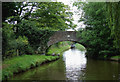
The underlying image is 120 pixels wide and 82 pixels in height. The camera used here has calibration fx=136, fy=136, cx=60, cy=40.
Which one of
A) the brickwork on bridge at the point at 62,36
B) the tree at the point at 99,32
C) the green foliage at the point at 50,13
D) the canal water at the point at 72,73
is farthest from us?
the brickwork on bridge at the point at 62,36

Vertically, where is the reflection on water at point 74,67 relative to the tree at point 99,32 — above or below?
below

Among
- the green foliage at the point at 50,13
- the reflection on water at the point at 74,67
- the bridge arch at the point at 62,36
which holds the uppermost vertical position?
the green foliage at the point at 50,13

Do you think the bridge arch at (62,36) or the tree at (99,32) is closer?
the tree at (99,32)

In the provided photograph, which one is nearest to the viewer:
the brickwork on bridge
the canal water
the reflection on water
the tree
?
the canal water

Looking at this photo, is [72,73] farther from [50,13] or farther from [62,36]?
[62,36]

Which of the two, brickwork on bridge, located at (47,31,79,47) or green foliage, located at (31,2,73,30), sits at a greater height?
green foliage, located at (31,2,73,30)

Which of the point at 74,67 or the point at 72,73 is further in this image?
the point at 74,67

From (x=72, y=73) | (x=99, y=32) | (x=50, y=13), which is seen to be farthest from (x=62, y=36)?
(x=72, y=73)

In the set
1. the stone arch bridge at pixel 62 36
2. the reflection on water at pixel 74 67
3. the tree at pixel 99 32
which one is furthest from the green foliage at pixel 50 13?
the stone arch bridge at pixel 62 36

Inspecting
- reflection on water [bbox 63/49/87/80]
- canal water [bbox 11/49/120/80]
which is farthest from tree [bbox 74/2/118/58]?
canal water [bbox 11/49/120/80]

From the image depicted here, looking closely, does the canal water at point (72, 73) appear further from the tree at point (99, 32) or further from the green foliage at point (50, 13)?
the tree at point (99, 32)

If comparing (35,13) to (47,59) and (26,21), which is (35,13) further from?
(47,59)

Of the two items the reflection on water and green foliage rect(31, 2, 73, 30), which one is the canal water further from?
green foliage rect(31, 2, 73, 30)

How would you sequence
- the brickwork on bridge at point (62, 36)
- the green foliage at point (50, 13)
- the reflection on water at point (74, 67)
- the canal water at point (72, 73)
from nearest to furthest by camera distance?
the canal water at point (72, 73)
the reflection on water at point (74, 67)
the green foliage at point (50, 13)
the brickwork on bridge at point (62, 36)
